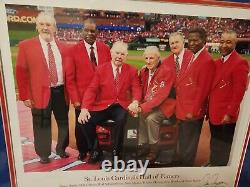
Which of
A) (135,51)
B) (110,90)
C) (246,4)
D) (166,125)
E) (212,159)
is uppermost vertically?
(246,4)

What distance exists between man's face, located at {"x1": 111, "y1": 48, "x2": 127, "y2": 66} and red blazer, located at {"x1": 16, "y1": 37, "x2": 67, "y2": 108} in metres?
0.14

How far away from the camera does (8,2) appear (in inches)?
29.0

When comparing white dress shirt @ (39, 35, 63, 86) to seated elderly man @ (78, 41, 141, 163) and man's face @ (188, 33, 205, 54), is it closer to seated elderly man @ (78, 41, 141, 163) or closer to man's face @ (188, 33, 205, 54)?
seated elderly man @ (78, 41, 141, 163)

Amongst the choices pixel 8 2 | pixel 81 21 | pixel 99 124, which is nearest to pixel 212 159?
pixel 99 124

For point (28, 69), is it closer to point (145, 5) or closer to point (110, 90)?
point (110, 90)

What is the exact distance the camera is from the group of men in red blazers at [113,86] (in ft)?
2.69

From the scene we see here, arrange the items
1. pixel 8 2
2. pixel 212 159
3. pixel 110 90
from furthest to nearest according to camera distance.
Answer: pixel 212 159
pixel 110 90
pixel 8 2

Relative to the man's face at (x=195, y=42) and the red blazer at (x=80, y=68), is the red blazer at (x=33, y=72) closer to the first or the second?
the red blazer at (x=80, y=68)

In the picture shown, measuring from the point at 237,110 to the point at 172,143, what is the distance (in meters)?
0.23

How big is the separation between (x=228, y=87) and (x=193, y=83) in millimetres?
110

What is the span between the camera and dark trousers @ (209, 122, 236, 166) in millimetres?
943
